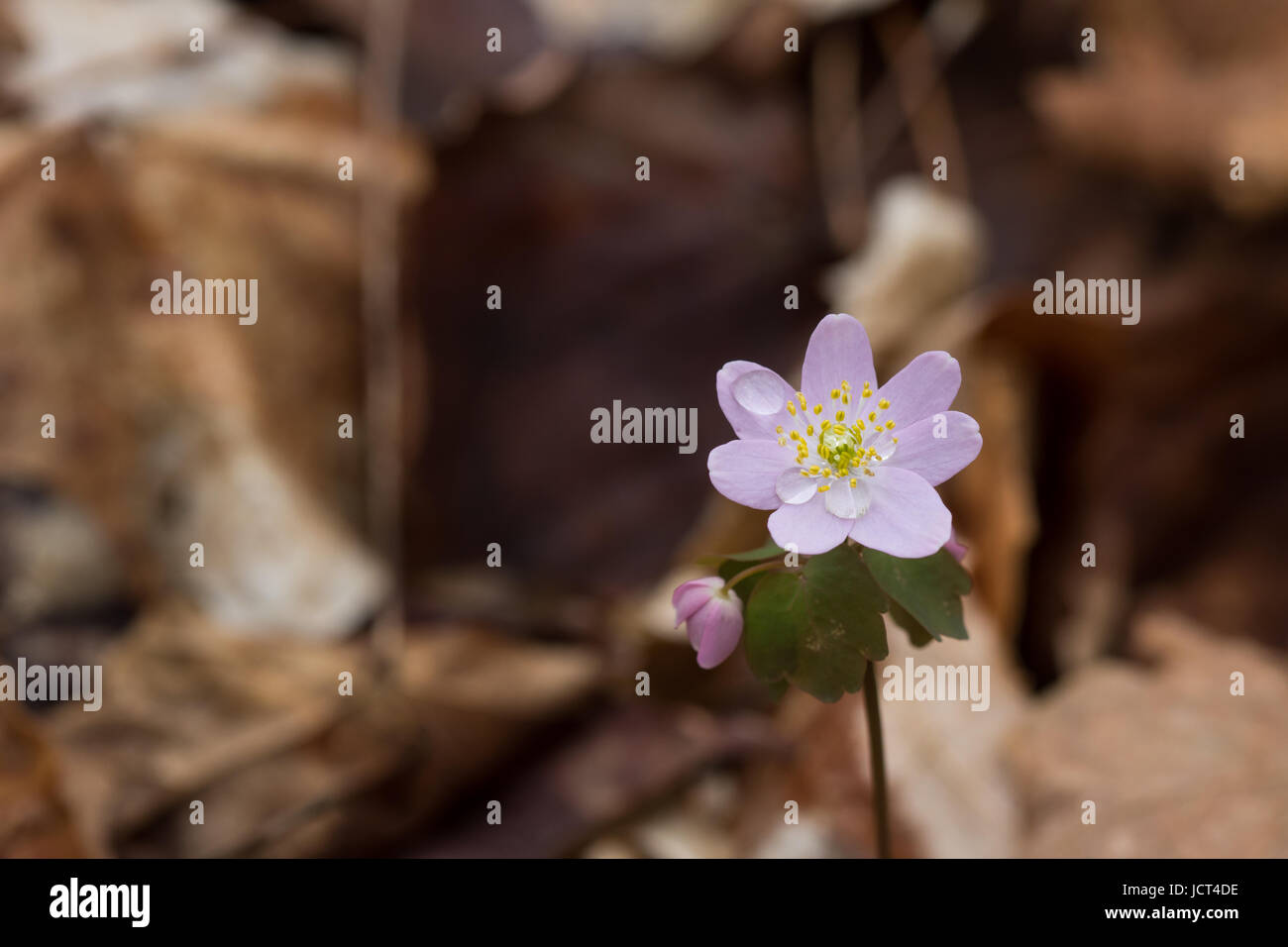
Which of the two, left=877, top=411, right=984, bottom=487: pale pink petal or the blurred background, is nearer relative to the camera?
left=877, top=411, right=984, bottom=487: pale pink petal

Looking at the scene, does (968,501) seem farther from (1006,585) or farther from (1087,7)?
(1087,7)

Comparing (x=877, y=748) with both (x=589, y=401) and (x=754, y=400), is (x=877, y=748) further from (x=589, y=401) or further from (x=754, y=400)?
(x=589, y=401)

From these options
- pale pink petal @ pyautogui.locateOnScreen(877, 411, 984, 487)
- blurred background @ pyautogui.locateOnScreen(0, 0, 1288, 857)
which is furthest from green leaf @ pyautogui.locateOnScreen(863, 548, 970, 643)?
blurred background @ pyautogui.locateOnScreen(0, 0, 1288, 857)

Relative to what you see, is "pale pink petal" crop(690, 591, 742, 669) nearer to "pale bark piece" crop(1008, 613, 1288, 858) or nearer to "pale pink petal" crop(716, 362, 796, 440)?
"pale pink petal" crop(716, 362, 796, 440)

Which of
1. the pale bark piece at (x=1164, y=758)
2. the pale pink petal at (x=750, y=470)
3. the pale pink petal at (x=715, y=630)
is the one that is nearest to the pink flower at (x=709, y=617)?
the pale pink petal at (x=715, y=630)

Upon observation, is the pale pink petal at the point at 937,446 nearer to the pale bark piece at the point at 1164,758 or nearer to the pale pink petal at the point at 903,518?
the pale pink petal at the point at 903,518
